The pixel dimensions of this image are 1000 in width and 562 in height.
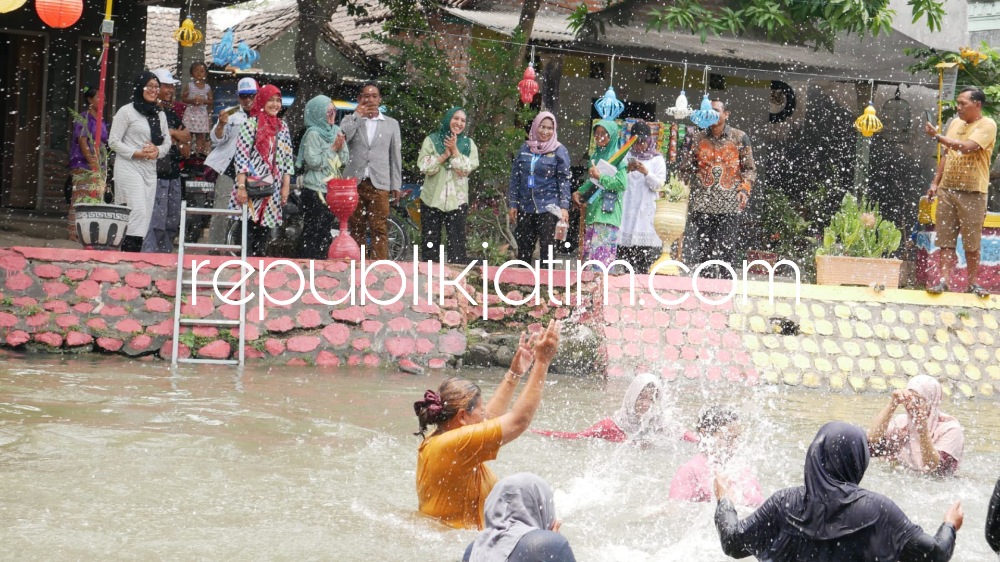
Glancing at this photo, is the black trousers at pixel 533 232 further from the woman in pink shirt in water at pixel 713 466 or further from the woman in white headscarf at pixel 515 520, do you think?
the woman in white headscarf at pixel 515 520

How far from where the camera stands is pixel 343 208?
456 inches

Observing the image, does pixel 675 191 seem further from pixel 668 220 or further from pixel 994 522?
pixel 994 522

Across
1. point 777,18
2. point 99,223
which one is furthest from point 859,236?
point 99,223

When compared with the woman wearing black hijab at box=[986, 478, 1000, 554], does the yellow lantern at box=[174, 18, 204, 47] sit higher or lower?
higher

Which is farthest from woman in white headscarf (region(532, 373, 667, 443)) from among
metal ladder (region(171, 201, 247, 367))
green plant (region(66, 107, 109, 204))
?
green plant (region(66, 107, 109, 204))

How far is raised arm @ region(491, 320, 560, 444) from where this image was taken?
5.31 m

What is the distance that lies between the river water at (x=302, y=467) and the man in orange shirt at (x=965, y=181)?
1891 millimetres

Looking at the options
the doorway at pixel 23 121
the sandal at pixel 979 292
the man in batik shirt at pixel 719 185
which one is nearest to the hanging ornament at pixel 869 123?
the man in batik shirt at pixel 719 185

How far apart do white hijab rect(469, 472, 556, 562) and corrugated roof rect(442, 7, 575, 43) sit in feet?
36.6

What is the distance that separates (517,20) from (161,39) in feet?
34.7

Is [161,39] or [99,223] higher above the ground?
[161,39]

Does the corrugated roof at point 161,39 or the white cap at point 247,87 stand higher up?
the corrugated roof at point 161,39

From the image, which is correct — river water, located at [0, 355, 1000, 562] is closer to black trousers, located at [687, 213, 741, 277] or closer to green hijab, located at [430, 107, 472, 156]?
black trousers, located at [687, 213, 741, 277]

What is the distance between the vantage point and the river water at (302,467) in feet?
19.7
